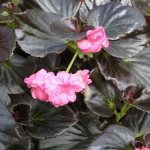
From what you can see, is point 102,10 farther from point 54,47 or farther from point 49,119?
point 49,119

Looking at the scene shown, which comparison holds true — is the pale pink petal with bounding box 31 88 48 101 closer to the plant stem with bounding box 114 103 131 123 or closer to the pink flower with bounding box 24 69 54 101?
the pink flower with bounding box 24 69 54 101

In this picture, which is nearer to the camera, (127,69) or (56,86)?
(56,86)

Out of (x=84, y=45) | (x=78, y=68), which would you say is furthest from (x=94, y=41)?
(x=78, y=68)

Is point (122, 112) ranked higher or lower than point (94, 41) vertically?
lower

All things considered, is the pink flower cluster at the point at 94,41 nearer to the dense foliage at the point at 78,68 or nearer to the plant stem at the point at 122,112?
the dense foliage at the point at 78,68

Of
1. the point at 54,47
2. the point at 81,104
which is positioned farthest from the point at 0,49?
the point at 81,104

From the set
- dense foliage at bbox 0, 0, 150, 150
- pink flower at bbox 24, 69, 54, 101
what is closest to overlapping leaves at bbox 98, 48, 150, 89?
dense foliage at bbox 0, 0, 150, 150

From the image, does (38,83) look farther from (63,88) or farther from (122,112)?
(122,112)

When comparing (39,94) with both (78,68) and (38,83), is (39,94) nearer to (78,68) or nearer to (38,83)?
(38,83)
